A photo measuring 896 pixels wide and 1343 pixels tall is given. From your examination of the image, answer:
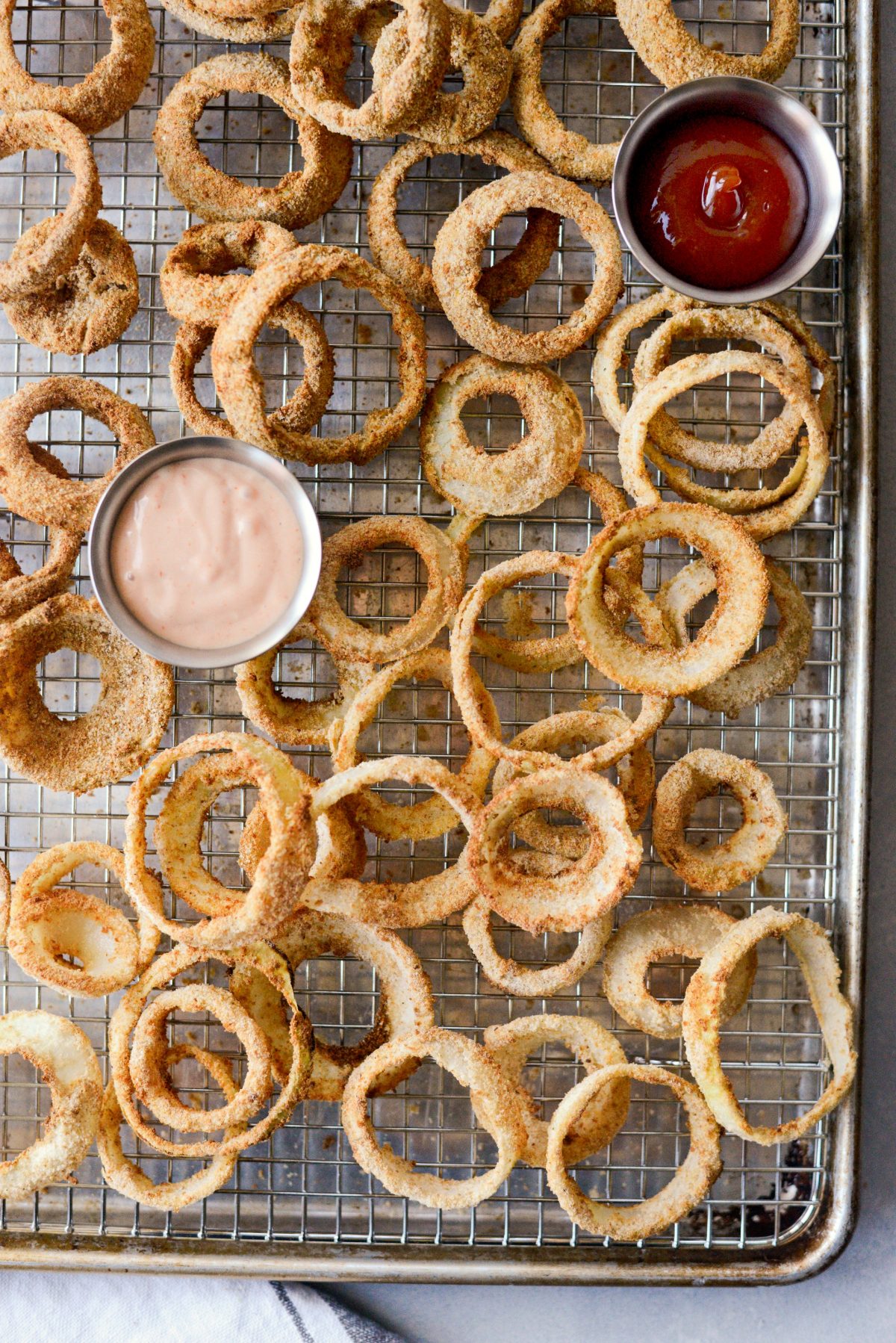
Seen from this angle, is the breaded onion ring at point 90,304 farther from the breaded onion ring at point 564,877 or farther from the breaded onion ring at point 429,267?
the breaded onion ring at point 564,877

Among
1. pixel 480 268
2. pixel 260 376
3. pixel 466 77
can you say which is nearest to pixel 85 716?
pixel 260 376

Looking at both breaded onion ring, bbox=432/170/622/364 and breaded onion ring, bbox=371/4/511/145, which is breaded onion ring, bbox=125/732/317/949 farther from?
breaded onion ring, bbox=371/4/511/145

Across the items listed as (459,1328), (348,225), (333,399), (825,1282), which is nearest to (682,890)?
(825,1282)

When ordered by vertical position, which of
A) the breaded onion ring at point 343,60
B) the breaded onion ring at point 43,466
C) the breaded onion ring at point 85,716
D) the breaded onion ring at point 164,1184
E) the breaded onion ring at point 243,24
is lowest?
the breaded onion ring at point 164,1184

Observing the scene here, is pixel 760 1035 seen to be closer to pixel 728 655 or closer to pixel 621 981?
pixel 621 981

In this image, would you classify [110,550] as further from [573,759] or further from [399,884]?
[573,759]

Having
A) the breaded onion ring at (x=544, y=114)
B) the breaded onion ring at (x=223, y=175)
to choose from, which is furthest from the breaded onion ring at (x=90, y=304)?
the breaded onion ring at (x=544, y=114)
